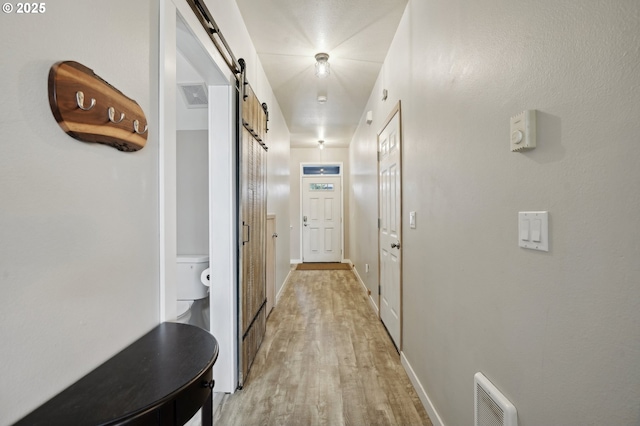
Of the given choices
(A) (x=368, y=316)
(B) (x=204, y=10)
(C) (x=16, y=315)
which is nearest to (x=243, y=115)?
(B) (x=204, y=10)

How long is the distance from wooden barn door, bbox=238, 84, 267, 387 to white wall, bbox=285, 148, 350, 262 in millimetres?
3960

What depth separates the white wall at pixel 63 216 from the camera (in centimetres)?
57

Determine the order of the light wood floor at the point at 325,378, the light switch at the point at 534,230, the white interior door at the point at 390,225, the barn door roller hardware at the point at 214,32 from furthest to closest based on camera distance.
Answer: the white interior door at the point at 390,225 < the light wood floor at the point at 325,378 < the barn door roller hardware at the point at 214,32 < the light switch at the point at 534,230

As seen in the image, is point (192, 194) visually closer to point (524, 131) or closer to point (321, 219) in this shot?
point (524, 131)

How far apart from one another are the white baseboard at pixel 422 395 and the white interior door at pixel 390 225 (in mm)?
211

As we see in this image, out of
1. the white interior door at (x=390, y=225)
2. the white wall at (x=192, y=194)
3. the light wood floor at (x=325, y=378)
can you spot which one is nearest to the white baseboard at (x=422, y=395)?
the light wood floor at (x=325, y=378)

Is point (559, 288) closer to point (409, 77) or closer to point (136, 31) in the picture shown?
point (136, 31)

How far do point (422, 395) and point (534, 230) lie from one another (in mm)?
1461

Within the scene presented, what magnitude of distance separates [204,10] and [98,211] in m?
1.17

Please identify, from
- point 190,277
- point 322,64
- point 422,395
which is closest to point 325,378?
point 422,395

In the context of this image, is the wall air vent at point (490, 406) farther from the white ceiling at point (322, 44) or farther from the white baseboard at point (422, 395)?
the white ceiling at point (322, 44)

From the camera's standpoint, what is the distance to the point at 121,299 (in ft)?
2.87

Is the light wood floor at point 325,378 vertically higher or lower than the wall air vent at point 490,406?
lower

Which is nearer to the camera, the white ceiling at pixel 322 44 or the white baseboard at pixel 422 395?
the white baseboard at pixel 422 395
